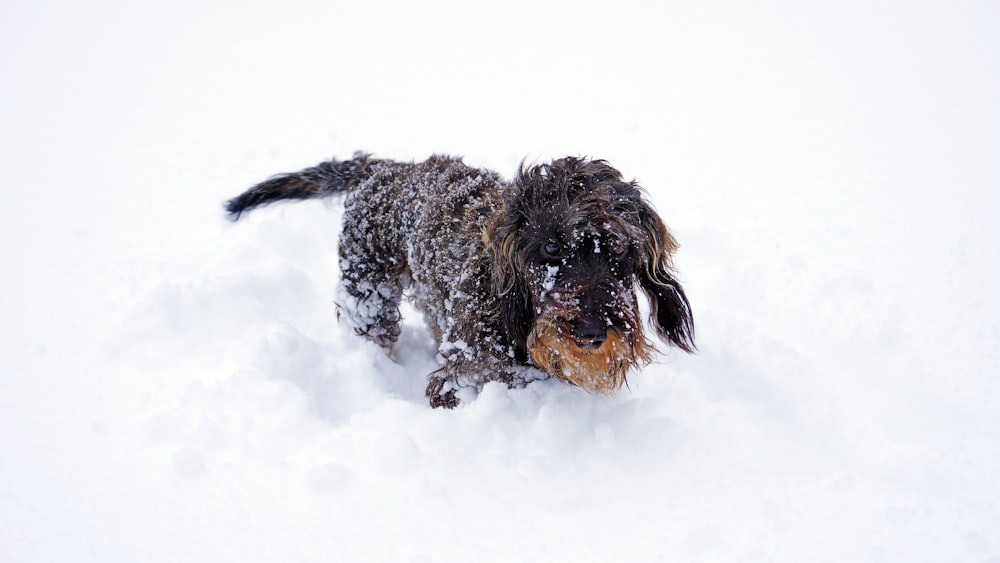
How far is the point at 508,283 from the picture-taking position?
2705mm

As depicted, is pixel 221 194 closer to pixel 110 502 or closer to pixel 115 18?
pixel 110 502

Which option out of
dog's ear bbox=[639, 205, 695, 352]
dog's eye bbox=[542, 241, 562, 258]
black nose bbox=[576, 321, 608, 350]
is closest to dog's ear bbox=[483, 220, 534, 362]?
dog's eye bbox=[542, 241, 562, 258]

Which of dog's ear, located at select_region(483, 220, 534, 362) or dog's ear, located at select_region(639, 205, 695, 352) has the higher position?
dog's ear, located at select_region(639, 205, 695, 352)

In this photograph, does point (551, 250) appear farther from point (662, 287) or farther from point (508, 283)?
point (662, 287)

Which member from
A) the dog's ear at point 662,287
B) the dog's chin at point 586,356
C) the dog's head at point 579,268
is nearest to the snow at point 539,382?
the dog's chin at point 586,356

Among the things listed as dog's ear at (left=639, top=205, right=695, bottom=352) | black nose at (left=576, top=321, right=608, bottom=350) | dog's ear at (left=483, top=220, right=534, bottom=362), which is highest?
dog's ear at (left=639, top=205, right=695, bottom=352)

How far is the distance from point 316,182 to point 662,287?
2.49m

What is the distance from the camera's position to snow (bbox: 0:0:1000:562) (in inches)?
99.4

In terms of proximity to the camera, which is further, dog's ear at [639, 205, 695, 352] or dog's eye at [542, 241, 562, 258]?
dog's ear at [639, 205, 695, 352]

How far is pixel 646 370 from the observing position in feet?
10.8

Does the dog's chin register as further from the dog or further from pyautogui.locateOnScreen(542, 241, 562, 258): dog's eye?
pyautogui.locateOnScreen(542, 241, 562, 258): dog's eye

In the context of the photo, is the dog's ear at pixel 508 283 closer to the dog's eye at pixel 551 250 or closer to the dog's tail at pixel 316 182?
the dog's eye at pixel 551 250

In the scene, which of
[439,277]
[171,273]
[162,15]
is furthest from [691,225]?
[162,15]

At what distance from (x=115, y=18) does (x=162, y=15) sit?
26.1 inches
